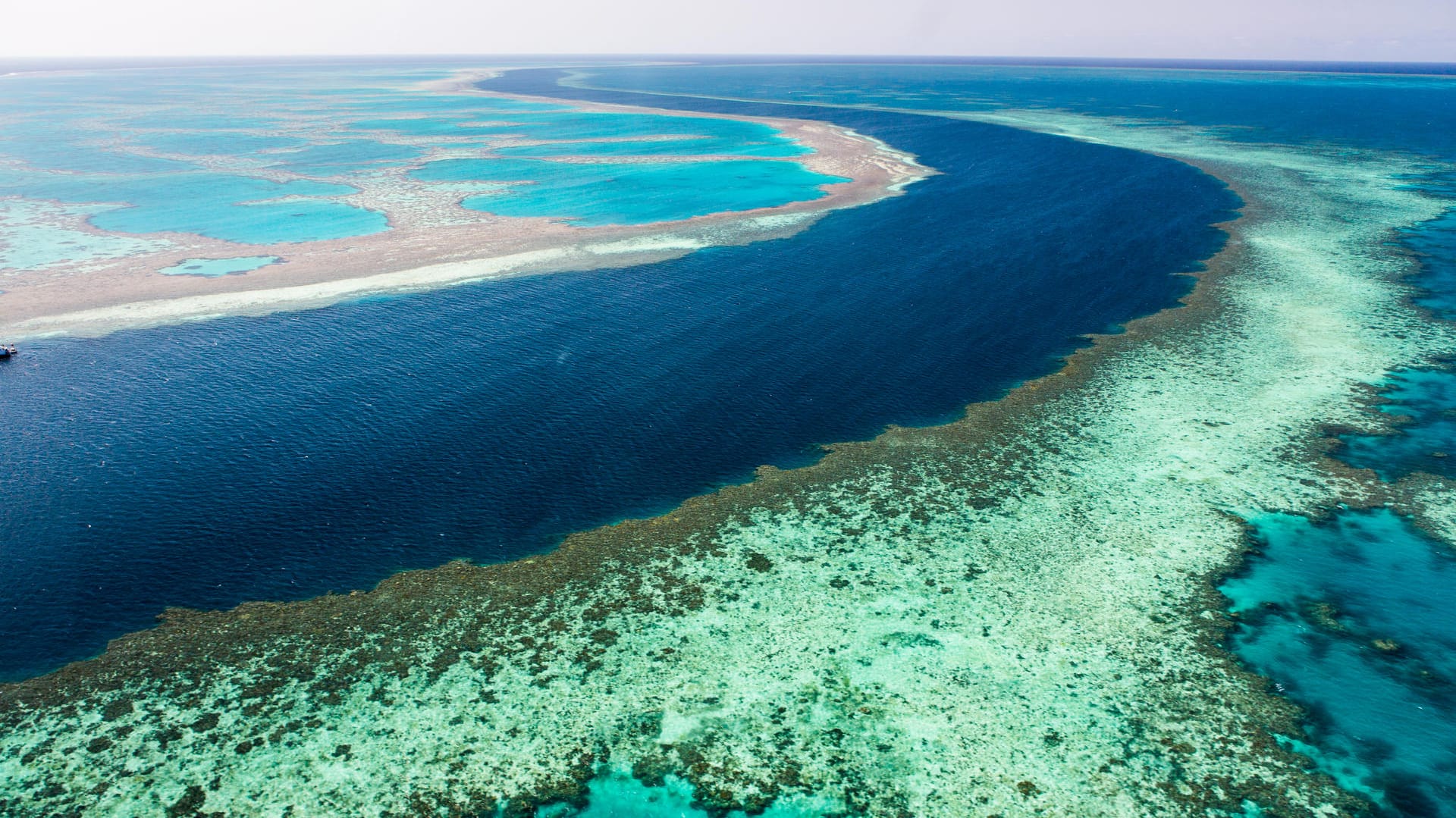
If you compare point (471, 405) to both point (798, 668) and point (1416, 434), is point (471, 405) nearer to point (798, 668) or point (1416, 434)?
Answer: point (798, 668)

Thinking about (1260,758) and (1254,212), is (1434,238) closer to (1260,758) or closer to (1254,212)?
(1254,212)

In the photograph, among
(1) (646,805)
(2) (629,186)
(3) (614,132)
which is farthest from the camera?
(3) (614,132)

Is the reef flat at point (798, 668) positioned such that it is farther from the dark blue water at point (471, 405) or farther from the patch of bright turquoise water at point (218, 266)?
the patch of bright turquoise water at point (218, 266)

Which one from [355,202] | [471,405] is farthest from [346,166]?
[471,405]

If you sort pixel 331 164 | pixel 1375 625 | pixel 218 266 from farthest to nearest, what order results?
pixel 331 164, pixel 218 266, pixel 1375 625

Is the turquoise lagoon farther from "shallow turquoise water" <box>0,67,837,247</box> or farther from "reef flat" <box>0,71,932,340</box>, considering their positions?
"reef flat" <box>0,71,932,340</box>

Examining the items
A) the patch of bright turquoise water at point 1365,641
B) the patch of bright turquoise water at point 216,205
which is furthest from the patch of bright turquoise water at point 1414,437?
the patch of bright turquoise water at point 216,205
